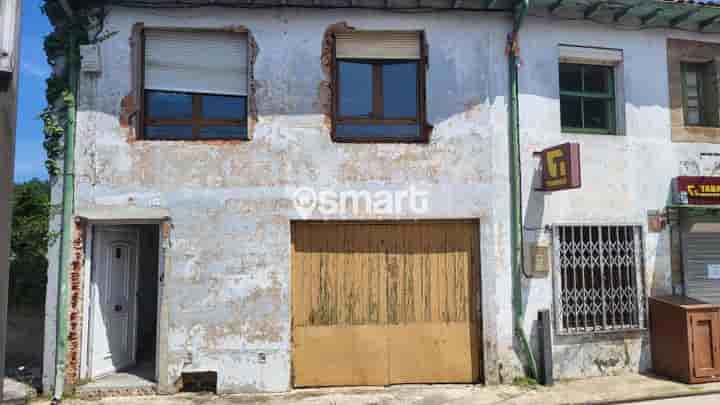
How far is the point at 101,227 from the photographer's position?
7473 millimetres

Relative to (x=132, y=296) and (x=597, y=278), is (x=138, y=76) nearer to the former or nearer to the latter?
(x=132, y=296)

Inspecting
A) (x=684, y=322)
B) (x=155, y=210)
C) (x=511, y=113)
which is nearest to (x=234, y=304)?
(x=155, y=210)

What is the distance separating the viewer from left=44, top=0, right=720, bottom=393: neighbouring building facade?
23.3 ft

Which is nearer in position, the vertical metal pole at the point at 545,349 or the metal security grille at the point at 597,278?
the vertical metal pole at the point at 545,349

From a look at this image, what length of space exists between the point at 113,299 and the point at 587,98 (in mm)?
8305

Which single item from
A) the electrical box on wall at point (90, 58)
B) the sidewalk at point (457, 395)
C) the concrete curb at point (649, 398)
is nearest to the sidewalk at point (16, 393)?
the sidewalk at point (457, 395)

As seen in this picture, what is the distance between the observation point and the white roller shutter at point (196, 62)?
24.4ft

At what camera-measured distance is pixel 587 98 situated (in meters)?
8.26

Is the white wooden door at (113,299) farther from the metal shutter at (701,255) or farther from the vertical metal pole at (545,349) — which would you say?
the metal shutter at (701,255)

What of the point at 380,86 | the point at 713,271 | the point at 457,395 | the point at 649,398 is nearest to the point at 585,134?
the point at 713,271

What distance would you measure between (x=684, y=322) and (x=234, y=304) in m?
6.58

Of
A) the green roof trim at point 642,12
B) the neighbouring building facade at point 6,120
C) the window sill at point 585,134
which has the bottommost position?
the neighbouring building facade at point 6,120

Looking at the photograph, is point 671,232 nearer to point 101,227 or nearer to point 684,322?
point 684,322

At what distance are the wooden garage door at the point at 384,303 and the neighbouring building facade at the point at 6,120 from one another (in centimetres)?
474
